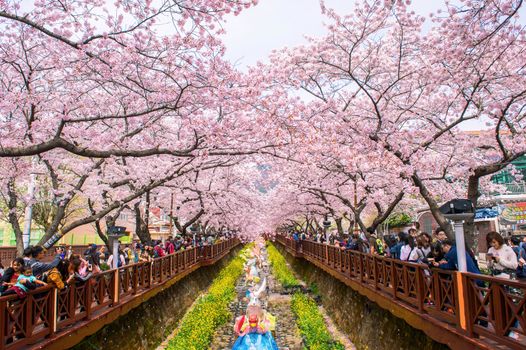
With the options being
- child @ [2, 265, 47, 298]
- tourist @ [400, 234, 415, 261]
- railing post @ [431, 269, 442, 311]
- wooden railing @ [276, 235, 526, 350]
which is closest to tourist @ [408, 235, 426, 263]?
tourist @ [400, 234, 415, 261]

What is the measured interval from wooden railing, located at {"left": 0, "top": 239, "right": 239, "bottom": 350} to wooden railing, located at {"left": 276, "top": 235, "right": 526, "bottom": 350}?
7019 millimetres

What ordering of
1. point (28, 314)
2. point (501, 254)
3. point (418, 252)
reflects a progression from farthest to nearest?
point (418, 252) < point (501, 254) < point (28, 314)

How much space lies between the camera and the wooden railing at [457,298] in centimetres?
537

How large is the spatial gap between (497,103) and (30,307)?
1178cm

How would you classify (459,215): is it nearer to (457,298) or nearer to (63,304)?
(457,298)

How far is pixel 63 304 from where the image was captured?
25.6 ft

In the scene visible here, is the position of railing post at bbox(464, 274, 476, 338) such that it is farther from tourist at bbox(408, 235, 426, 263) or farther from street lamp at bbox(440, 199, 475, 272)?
tourist at bbox(408, 235, 426, 263)

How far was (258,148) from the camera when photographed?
36.9 feet

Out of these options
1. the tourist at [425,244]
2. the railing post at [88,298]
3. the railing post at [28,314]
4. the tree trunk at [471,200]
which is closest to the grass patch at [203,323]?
the railing post at [88,298]

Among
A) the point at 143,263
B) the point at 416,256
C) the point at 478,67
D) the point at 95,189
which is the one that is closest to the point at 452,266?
the point at 416,256

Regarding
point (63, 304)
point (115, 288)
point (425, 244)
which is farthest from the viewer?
point (115, 288)

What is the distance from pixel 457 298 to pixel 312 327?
10.2m

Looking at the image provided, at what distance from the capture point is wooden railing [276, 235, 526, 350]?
5.37 metres

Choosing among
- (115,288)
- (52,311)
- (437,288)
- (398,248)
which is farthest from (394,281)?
(52,311)
